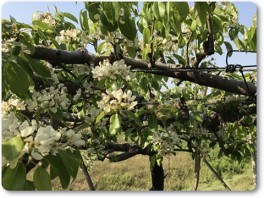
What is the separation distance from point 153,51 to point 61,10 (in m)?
0.42

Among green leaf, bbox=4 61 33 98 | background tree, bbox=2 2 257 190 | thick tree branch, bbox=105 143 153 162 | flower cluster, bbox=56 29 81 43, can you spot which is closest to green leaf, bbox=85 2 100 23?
background tree, bbox=2 2 257 190

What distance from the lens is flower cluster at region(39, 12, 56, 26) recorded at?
1.54m

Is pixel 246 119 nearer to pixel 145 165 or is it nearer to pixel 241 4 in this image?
pixel 241 4

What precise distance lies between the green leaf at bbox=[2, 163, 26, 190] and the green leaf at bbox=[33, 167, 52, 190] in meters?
0.03

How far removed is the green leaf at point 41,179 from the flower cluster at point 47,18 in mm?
855

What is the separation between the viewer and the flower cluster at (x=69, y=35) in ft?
5.05

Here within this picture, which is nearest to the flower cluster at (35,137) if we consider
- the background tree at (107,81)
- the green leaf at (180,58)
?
the background tree at (107,81)

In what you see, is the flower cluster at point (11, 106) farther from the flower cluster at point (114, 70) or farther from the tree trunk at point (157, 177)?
the tree trunk at point (157, 177)

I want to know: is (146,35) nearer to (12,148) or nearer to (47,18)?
(47,18)

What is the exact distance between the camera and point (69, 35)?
5.08 ft

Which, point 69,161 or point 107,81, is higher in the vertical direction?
point 107,81

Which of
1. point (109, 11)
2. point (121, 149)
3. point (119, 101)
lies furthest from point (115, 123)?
point (121, 149)

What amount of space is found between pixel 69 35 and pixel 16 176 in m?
0.85

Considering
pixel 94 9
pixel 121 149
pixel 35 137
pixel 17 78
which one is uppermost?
pixel 94 9
